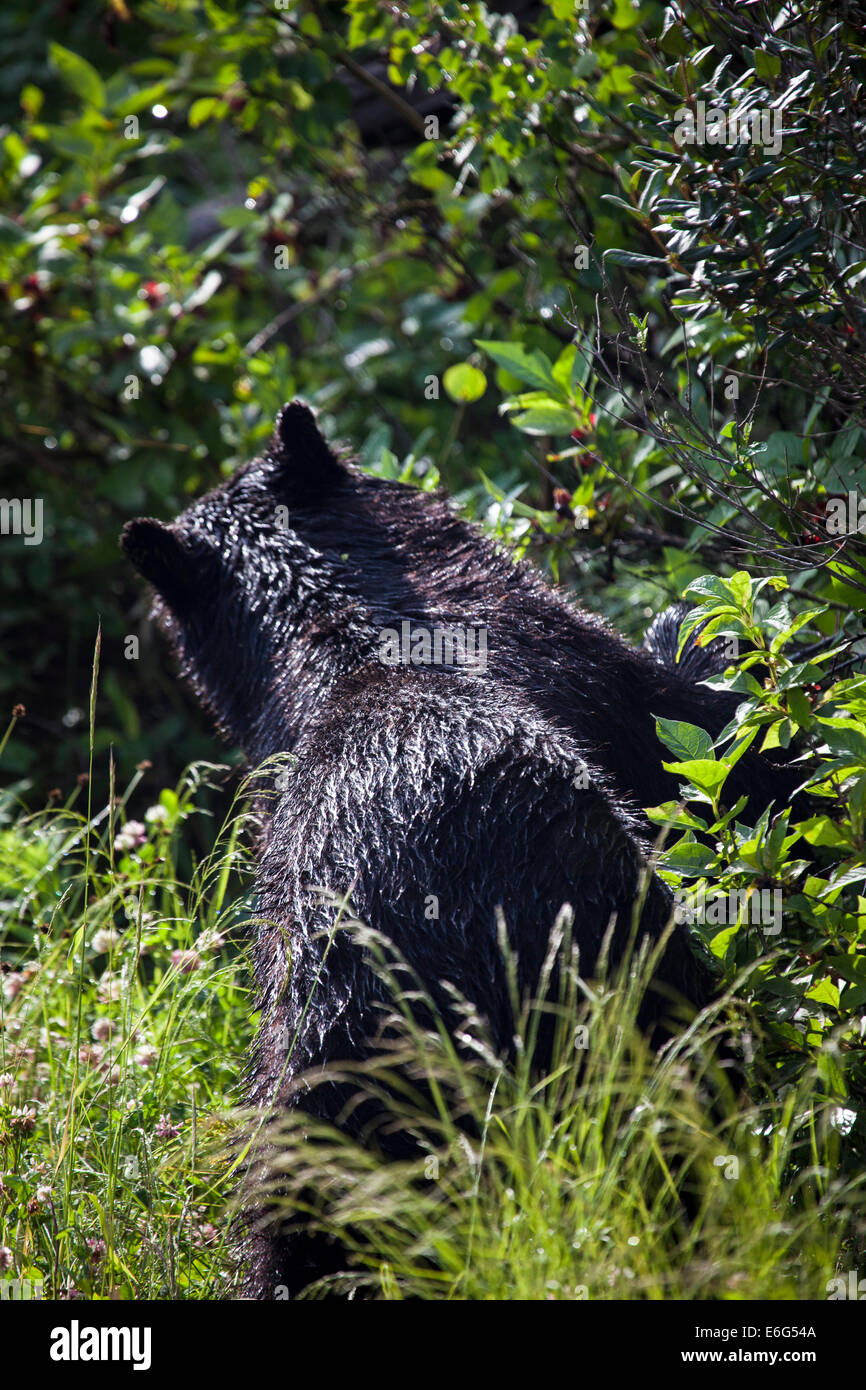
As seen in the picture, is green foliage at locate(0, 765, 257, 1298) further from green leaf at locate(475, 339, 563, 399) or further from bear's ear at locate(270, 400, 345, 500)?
green leaf at locate(475, 339, 563, 399)

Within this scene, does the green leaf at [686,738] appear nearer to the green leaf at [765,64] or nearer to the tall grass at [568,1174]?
the tall grass at [568,1174]

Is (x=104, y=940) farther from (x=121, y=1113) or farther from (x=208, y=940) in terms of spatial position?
(x=121, y=1113)

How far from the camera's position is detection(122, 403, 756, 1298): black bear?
2.24 metres

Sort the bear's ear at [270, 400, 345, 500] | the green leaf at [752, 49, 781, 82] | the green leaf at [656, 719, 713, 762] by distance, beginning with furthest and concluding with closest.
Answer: the bear's ear at [270, 400, 345, 500], the green leaf at [752, 49, 781, 82], the green leaf at [656, 719, 713, 762]

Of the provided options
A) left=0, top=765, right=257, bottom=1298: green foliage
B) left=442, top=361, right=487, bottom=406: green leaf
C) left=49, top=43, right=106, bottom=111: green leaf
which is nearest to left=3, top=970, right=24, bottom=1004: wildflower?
left=0, top=765, right=257, bottom=1298: green foliage

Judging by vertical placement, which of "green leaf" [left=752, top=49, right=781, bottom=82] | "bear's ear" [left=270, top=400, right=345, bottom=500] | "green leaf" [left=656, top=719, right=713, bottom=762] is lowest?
"green leaf" [left=656, top=719, right=713, bottom=762]

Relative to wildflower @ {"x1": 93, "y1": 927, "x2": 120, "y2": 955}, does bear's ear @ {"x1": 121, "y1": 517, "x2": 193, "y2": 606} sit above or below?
above

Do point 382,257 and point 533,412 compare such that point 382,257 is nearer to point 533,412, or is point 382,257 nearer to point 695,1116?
point 533,412

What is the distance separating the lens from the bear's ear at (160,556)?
332 centimetres

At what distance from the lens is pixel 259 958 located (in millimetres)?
2574

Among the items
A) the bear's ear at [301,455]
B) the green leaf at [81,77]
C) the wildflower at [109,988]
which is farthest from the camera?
the green leaf at [81,77]

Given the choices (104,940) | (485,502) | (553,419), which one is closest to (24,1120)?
(104,940)

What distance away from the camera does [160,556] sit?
3.34 m

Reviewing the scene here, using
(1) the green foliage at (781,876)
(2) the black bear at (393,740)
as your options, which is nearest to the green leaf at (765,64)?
(1) the green foliage at (781,876)
